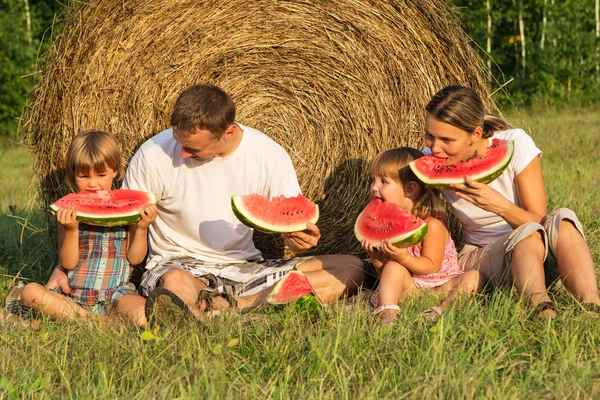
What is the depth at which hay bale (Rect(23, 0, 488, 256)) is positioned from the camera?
194 inches

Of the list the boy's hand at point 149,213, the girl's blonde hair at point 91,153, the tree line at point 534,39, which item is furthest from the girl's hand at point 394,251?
the tree line at point 534,39

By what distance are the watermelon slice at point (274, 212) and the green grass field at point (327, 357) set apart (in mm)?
482

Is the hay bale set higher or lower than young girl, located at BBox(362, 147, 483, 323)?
higher

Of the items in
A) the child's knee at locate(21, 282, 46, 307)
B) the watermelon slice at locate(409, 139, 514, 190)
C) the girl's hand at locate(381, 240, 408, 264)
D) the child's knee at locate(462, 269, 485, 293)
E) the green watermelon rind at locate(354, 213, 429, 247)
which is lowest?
the child's knee at locate(462, 269, 485, 293)

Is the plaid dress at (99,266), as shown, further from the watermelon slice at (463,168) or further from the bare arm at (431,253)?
the watermelon slice at (463,168)

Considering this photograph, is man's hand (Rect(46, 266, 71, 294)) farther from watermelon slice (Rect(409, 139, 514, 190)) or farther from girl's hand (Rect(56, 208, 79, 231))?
watermelon slice (Rect(409, 139, 514, 190))

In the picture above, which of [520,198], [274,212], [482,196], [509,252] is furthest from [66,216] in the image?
[520,198]

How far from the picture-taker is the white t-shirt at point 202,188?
4.57 metres

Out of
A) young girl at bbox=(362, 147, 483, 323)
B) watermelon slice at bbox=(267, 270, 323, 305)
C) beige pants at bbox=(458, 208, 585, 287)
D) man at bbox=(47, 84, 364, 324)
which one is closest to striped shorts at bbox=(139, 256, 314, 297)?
man at bbox=(47, 84, 364, 324)

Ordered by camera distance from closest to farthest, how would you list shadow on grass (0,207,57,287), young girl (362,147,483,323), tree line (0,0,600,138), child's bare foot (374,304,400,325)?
child's bare foot (374,304,400,325), young girl (362,147,483,323), shadow on grass (0,207,57,287), tree line (0,0,600,138)

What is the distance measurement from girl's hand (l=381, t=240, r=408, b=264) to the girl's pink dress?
0.71ft

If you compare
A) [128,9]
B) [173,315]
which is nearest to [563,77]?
[128,9]

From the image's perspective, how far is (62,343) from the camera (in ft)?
11.7

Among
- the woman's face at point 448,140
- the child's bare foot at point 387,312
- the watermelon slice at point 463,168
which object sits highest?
the woman's face at point 448,140
